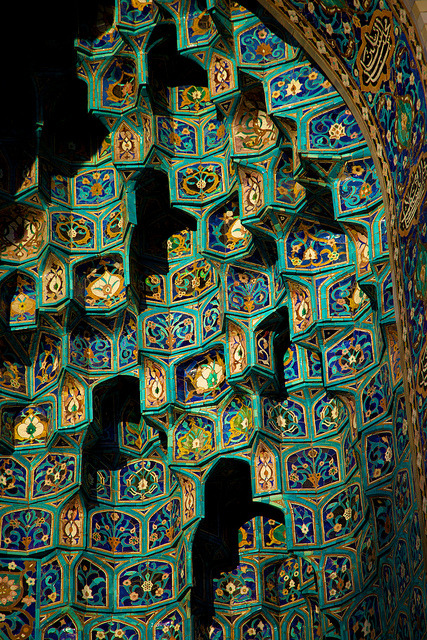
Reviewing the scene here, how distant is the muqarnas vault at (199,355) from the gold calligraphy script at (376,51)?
1170 mm

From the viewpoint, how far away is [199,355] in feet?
42.4

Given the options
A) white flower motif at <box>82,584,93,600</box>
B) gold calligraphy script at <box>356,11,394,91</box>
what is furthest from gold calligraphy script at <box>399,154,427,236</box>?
white flower motif at <box>82,584,93,600</box>

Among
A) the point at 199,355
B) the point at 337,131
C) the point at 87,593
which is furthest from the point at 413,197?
the point at 87,593

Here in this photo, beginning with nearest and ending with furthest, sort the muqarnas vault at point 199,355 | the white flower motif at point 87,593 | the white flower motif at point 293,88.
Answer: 1. the muqarnas vault at point 199,355
2. the white flower motif at point 293,88
3. the white flower motif at point 87,593

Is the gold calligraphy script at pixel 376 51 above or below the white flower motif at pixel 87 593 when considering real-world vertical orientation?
above

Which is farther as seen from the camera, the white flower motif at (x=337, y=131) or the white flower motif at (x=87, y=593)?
the white flower motif at (x=87, y=593)

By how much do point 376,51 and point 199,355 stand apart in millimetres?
3809

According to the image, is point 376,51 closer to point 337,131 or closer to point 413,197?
point 413,197

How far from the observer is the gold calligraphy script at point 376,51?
10.0 m

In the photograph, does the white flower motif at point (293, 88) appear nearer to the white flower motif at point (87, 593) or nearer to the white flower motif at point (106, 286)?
the white flower motif at point (106, 286)

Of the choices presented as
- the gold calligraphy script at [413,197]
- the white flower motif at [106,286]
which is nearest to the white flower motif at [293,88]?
the white flower motif at [106,286]

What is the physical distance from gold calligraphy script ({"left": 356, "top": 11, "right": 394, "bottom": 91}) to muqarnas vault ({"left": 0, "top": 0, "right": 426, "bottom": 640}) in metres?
1.17

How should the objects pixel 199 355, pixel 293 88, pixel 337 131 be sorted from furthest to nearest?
pixel 199 355 → pixel 293 88 → pixel 337 131

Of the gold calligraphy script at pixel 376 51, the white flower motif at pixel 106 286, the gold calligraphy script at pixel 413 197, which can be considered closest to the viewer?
the gold calligraphy script at pixel 413 197
